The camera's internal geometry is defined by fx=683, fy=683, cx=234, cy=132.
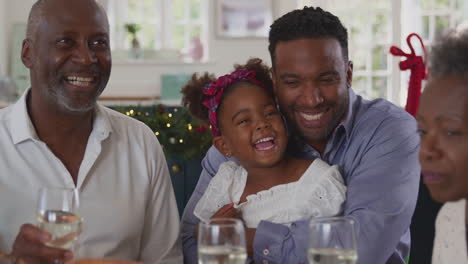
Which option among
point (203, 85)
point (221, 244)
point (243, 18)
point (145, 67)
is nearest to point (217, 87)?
point (203, 85)

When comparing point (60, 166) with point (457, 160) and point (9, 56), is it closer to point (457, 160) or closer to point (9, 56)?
point (457, 160)

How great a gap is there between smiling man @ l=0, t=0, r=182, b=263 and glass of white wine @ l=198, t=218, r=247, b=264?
0.84m

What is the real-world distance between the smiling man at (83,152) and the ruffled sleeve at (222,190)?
126mm

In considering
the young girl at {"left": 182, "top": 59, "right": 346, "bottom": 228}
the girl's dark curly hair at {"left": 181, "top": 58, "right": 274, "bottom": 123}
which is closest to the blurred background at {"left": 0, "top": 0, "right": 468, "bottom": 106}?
the girl's dark curly hair at {"left": 181, "top": 58, "right": 274, "bottom": 123}

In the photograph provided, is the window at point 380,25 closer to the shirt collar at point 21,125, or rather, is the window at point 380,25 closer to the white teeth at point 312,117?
the white teeth at point 312,117

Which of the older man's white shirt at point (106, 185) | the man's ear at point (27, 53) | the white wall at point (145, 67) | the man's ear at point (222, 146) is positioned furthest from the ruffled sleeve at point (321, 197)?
the white wall at point (145, 67)

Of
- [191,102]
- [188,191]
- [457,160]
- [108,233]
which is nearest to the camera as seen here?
[457,160]

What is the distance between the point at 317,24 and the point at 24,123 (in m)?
0.88

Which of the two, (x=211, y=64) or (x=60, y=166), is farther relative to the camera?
(x=211, y=64)

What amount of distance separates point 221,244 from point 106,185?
3.04 ft

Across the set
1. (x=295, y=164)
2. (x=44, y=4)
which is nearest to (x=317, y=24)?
(x=295, y=164)

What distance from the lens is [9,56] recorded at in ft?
30.9

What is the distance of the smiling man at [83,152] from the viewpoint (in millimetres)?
1887

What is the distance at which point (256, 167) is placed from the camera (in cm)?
201
